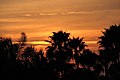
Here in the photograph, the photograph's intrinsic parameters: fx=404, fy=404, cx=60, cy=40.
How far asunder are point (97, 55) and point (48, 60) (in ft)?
30.2

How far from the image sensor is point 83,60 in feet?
229

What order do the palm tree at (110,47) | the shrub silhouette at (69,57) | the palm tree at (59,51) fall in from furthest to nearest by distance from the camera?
1. the palm tree at (59,51)
2. the palm tree at (110,47)
3. the shrub silhouette at (69,57)

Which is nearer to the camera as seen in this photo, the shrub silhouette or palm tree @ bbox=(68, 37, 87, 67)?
the shrub silhouette

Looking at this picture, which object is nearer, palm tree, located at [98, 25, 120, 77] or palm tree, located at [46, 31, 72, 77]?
palm tree, located at [98, 25, 120, 77]

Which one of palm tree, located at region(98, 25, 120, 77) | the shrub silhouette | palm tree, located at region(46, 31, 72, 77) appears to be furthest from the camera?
palm tree, located at region(46, 31, 72, 77)

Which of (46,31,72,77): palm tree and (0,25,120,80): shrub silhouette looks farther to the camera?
(46,31,72,77): palm tree

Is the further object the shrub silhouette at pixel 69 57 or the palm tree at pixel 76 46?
the palm tree at pixel 76 46

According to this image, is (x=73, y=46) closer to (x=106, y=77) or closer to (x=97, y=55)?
(x=97, y=55)

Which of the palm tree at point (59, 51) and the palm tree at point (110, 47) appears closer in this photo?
the palm tree at point (110, 47)

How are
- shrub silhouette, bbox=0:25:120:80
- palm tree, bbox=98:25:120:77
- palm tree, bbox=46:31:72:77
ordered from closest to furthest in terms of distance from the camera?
shrub silhouette, bbox=0:25:120:80, palm tree, bbox=98:25:120:77, palm tree, bbox=46:31:72:77

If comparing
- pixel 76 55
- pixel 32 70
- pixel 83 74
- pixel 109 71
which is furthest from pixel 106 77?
pixel 32 70

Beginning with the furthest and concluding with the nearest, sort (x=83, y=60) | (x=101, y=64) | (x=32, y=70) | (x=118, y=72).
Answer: (x=83, y=60) → (x=101, y=64) → (x=118, y=72) → (x=32, y=70)

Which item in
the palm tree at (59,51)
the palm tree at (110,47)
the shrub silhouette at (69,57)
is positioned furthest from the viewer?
the palm tree at (59,51)

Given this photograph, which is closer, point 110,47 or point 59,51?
point 110,47
